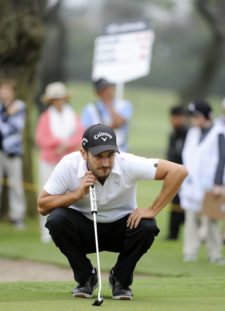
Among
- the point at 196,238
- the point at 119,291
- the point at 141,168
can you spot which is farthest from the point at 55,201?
the point at 196,238

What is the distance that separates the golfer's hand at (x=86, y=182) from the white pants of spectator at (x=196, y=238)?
5085 millimetres

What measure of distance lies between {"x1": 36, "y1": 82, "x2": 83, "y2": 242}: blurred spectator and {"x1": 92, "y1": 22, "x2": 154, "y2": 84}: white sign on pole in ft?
4.29

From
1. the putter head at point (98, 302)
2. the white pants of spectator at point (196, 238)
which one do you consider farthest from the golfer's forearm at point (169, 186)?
the white pants of spectator at point (196, 238)

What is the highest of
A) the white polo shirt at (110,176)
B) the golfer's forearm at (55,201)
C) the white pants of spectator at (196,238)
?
the white polo shirt at (110,176)

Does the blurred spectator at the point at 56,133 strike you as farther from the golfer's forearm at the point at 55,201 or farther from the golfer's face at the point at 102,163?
the golfer's face at the point at 102,163

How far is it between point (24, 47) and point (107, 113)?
2.50 meters

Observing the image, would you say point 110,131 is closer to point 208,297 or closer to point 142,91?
point 208,297

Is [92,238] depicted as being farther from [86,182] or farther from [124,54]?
[124,54]

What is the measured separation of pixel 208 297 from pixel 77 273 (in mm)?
1108

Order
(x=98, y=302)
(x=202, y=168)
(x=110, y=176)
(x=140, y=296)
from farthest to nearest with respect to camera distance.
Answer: (x=202, y=168), (x=140, y=296), (x=110, y=176), (x=98, y=302)

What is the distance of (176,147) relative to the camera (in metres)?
16.3

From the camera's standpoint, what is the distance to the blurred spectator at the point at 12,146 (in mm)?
15969

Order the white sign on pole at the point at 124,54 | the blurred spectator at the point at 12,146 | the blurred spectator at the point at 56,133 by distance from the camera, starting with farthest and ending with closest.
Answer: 1. the white sign on pole at the point at 124,54
2. the blurred spectator at the point at 12,146
3. the blurred spectator at the point at 56,133

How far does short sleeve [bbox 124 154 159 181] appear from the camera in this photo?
8.99 metres
